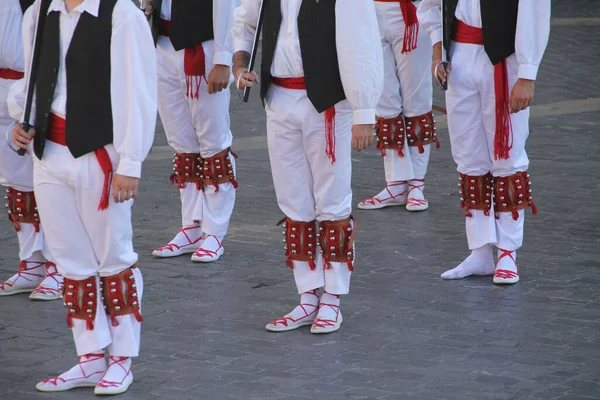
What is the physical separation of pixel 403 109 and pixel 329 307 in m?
2.86

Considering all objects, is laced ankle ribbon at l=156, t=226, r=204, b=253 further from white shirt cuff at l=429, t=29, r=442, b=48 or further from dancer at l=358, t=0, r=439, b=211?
white shirt cuff at l=429, t=29, r=442, b=48

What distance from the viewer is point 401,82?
848cm

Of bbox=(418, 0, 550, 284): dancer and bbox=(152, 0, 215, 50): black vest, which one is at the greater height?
bbox=(152, 0, 215, 50): black vest

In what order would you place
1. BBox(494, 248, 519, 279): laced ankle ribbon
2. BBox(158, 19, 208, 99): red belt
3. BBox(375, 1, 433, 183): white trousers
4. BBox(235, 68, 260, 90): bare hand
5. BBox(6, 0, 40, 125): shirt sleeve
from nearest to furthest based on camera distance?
BBox(6, 0, 40, 125): shirt sleeve
BBox(235, 68, 260, 90): bare hand
BBox(494, 248, 519, 279): laced ankle ribbon
BBox(158, 19, 208, 99): red belt
BBox(375, 1, 433, 183): white trousers

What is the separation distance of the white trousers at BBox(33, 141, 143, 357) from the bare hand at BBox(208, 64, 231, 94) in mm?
2035

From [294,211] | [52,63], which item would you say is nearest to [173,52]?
[294,211]

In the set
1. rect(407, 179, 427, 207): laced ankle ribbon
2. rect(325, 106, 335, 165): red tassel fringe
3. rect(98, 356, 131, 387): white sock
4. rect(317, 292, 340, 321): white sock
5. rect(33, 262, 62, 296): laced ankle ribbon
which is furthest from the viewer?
rect(407, 179, 427, 207): laced ankle ribbon

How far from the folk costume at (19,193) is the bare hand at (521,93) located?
2.78 metres

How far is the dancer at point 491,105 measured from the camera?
20.6 feet

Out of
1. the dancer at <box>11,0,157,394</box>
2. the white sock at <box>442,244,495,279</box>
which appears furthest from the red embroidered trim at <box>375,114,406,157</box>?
the dancer at <box>11,0,157,394</box>

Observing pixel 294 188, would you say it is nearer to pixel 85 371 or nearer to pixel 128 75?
pixel 128 75

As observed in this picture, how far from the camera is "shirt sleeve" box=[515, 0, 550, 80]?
6.23 m

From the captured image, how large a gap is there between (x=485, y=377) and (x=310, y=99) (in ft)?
5.31

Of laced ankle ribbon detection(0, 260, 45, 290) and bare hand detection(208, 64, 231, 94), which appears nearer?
laced ankle ribbon detection(0, 260, 45, 290)
